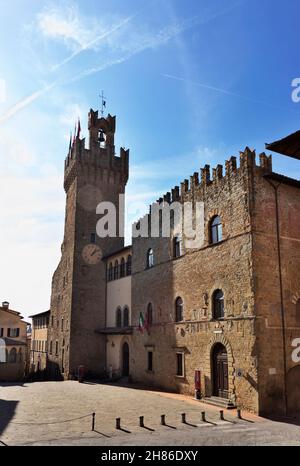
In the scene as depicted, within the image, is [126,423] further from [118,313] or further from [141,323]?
[118,313]

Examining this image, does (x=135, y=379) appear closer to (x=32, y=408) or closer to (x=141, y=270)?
(x=141, y=270)

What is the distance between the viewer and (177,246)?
23891 millimetres

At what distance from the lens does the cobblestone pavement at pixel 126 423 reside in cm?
1208

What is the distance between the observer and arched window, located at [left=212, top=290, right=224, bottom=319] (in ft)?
63.3

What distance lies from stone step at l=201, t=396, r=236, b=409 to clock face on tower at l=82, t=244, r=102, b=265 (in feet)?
58.6

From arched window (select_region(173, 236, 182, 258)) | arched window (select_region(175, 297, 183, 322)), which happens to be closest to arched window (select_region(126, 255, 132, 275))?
arched window (select_region(173, 236, 182, 258))

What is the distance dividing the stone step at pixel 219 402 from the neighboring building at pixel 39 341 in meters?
26.5

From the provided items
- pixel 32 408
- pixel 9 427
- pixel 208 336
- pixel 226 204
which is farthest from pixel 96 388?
pixel 226 204

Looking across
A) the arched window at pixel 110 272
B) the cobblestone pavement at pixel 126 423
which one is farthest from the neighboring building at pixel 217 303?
the cobblestone pavement at pixel 126 423

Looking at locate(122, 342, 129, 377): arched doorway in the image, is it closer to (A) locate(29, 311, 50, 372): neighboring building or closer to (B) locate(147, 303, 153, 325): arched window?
(B) locate(147, 303, 153, 325): arched window

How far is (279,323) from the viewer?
1730 centimetres

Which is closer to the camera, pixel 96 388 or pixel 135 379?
pixel 96 388

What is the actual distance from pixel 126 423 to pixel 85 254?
20.9m

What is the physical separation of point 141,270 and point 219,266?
931 cm
